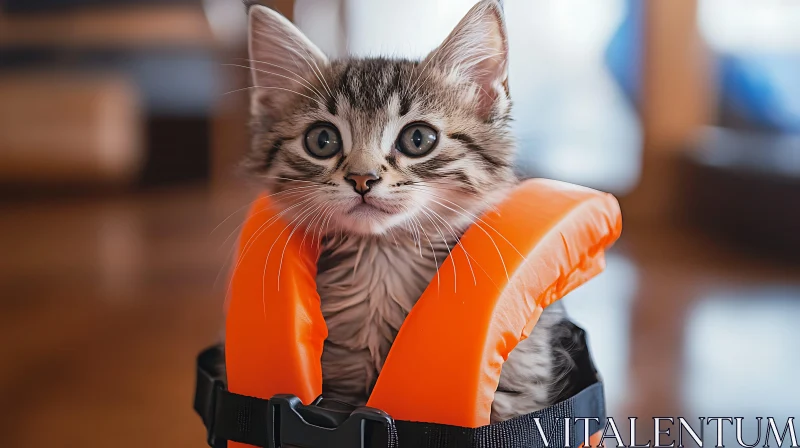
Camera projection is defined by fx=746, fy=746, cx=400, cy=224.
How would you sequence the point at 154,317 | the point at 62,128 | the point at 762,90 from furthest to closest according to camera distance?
the point at 62,128, the point at 762,90, the point at 154,317

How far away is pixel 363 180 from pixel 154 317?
145cm

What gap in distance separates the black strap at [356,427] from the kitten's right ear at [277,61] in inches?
13.1

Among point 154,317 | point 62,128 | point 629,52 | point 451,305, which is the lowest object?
point 154,317

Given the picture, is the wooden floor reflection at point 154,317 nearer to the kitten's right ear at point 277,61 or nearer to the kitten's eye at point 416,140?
the kitten's right ear at point 277,61

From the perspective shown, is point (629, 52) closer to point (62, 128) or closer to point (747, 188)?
point (747, 188)

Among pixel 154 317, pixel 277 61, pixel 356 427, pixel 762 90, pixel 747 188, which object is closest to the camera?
pixel 356 427

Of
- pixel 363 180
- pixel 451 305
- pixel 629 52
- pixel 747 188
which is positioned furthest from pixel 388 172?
pixel 629 52

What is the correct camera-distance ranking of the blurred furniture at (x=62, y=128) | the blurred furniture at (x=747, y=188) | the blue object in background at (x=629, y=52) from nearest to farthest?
the blurred furniture at (x=747, y=188) → the blue object in background at (x=629, y=52) → the blurred furniture at (x=62, y=128)

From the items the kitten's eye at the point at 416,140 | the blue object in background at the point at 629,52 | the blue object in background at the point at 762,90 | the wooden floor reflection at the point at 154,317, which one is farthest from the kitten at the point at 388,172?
the blue object in background at the point at 762,90

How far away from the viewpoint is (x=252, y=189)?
0.92m

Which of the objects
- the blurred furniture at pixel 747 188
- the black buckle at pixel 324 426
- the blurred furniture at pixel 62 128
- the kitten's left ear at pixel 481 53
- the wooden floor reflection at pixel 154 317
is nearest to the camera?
the black buckle at pixel 324 426

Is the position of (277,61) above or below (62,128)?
below

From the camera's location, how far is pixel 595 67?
10.4ft

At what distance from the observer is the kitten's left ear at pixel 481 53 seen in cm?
77
